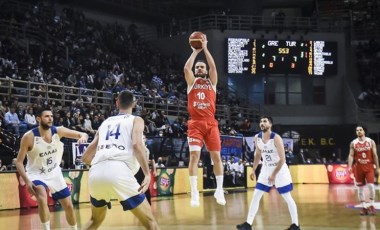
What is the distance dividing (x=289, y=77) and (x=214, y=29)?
620 cm

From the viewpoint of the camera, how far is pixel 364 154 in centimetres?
Result: 1441

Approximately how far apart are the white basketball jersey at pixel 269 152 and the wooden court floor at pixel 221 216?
1.78m

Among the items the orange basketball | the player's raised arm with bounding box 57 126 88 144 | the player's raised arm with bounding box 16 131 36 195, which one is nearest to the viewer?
the player's raised arm with bounding box 57 126 88 144

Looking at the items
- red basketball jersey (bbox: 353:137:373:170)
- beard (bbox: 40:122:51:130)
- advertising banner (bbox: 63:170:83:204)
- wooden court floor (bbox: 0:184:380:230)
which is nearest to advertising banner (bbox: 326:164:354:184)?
wooden court floor (bbox: 0:184:380:230)

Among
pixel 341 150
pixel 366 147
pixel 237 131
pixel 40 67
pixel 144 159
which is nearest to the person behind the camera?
pixel 144 159

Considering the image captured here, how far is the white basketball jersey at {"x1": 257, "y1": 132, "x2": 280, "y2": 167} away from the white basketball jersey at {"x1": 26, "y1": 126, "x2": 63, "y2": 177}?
3.72 m

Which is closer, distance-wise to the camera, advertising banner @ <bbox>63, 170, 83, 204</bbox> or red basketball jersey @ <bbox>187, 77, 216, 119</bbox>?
red basketball jersey @ <bbox>187, 77, 216, 119</bbox>

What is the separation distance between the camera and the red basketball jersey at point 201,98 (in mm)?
9992

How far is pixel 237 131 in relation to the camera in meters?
30.6

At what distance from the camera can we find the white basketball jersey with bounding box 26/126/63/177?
9375 mm

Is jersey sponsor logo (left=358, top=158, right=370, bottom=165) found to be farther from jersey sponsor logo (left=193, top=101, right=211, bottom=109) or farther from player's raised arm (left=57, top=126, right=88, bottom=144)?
player's raised arm (left=57, top=126, right=88, bottom=144)

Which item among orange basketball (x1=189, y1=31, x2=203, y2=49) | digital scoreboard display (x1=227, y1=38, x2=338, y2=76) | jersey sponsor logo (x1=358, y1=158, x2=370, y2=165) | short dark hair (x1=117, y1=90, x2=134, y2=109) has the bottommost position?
jersey sponsor logo (x1=358, y1=158, x2=370, y2=165)

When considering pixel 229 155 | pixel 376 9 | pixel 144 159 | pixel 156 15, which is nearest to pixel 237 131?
pixel 229 155

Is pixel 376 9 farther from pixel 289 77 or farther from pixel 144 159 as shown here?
pixel 144 159
